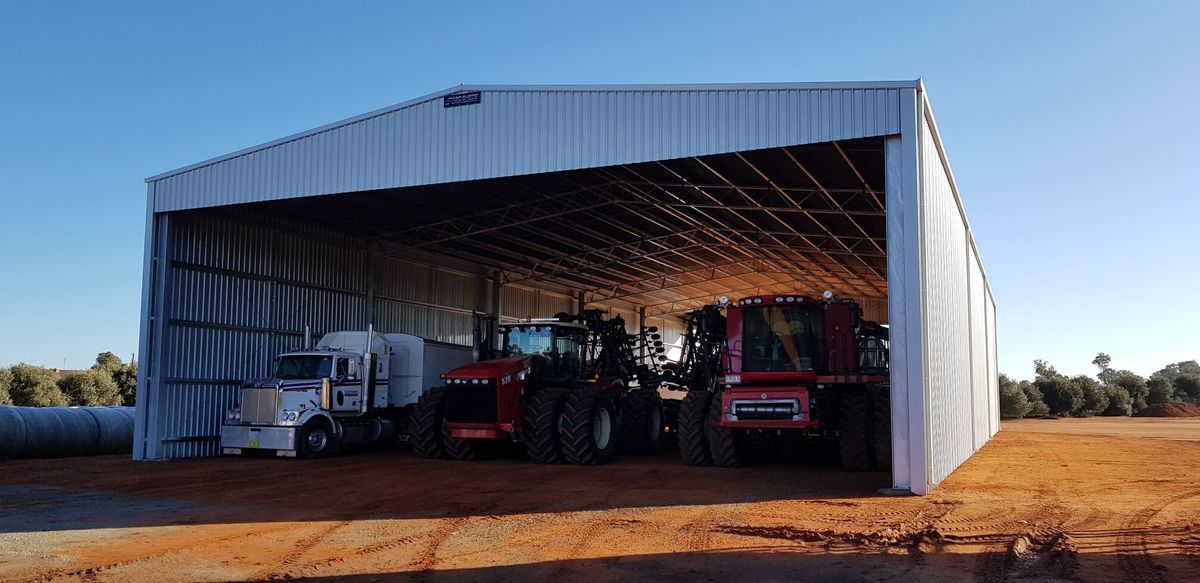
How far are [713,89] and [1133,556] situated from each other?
27.9 feet

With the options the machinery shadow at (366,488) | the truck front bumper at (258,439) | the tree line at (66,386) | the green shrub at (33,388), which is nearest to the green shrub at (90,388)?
the tree line at (66,386)

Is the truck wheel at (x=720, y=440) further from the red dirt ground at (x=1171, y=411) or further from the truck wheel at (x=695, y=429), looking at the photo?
the red dirt ground at (x=1171, y=411)

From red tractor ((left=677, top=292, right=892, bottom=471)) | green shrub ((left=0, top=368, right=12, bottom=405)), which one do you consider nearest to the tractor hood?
red tractor ((left=677, top=292, right=892, bottom=471))

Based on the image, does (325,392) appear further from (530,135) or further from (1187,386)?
(1187,386)

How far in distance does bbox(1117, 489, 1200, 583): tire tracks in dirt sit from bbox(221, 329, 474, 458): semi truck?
47.5 feet

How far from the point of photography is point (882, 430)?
14.3 m

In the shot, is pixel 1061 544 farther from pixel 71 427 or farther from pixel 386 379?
pixel 71 427

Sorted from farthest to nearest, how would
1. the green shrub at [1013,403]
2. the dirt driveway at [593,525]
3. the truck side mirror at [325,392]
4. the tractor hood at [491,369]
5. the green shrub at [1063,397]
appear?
the green shrub at [1063,397]
the green shrub at [1013,403]
the truck side mirror at [325,392]
the tractor hood at [491,369]
the dirt driveway at [593,525]

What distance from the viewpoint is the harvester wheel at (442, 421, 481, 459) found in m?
17.6

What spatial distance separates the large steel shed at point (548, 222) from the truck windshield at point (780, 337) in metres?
2.09

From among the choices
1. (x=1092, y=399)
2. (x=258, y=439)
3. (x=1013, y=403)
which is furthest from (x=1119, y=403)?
(x=258, y=439)

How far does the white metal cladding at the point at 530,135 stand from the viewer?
13.1 m

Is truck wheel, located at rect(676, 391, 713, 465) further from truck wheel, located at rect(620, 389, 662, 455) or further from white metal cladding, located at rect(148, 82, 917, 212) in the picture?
white metal cladding, located at rect(148, 82, 917, 212)

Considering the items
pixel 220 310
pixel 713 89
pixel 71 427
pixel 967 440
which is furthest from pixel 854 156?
pixel 71 427
